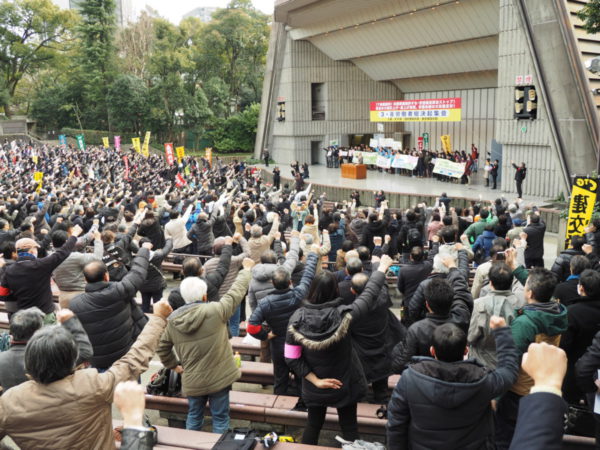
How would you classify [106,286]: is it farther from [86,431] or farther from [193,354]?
[86,431]

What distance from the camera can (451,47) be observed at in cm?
2333

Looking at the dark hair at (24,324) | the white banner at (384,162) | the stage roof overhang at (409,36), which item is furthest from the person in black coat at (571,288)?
the white banner at (384,162)

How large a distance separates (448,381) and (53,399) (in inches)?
68.7

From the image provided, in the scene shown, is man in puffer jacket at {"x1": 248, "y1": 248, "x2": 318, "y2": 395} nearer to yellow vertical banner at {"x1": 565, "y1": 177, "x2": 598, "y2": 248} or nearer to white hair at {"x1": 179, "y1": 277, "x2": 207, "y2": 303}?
white hair at {"x1": 179, "y1": 277, "x2": 207, "y2": 303}

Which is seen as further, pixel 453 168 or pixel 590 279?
pixel 453 168

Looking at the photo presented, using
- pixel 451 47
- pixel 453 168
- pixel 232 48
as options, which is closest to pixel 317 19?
pixel 451 47

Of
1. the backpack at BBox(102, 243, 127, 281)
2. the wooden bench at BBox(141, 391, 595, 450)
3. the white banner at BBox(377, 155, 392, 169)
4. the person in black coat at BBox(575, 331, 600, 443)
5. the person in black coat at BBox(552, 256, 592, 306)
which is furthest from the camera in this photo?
the white banner at BBox(377, 155, 392, 169)

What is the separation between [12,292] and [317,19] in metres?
23.0

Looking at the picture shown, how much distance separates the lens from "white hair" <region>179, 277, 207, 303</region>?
3.54 m

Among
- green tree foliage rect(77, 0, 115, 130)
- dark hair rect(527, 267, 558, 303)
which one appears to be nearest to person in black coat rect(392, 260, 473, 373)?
dark hair rect(527, 267, 558, 303)

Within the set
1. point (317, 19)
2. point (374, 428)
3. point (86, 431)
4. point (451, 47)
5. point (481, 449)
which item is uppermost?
point (317, 19)

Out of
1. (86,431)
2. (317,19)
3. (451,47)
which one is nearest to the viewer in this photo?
(86,431)

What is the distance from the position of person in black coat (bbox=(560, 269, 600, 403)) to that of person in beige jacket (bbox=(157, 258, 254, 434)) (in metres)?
2.23

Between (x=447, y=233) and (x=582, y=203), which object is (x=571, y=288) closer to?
(x=447, y=233)
